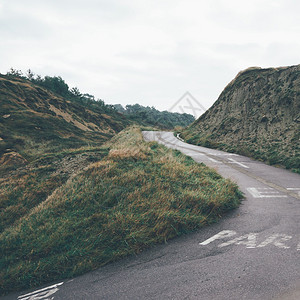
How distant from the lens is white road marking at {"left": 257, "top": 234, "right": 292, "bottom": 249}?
389 cm

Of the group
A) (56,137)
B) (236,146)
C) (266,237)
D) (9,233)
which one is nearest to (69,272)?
(9,233)

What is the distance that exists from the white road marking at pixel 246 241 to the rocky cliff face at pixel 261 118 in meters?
8.12

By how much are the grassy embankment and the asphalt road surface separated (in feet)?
0.94

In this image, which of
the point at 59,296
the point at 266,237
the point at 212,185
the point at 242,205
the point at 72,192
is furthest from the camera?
the point at 212,185

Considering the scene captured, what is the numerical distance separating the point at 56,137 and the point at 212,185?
97.9 feet

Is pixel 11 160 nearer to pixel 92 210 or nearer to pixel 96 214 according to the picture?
pixel 92 210

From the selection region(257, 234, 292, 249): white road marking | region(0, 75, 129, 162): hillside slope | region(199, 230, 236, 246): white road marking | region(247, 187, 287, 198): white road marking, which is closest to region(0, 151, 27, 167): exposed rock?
region(0, 75, 129, 162): hillside slope

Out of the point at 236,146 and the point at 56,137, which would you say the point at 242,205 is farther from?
the point at 56,137

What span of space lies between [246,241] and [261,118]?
17.4m

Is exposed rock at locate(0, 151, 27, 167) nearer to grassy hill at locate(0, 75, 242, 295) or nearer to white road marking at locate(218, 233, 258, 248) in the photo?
grassy hill at locate(0, 75, 242, 295)

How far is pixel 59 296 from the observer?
10.6 ft

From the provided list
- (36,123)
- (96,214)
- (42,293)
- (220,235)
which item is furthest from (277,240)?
(36,123)

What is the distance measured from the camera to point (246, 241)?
4.14 metres

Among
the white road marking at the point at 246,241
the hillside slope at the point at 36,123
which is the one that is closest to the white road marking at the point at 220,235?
the white road marking at the point at 246,241
